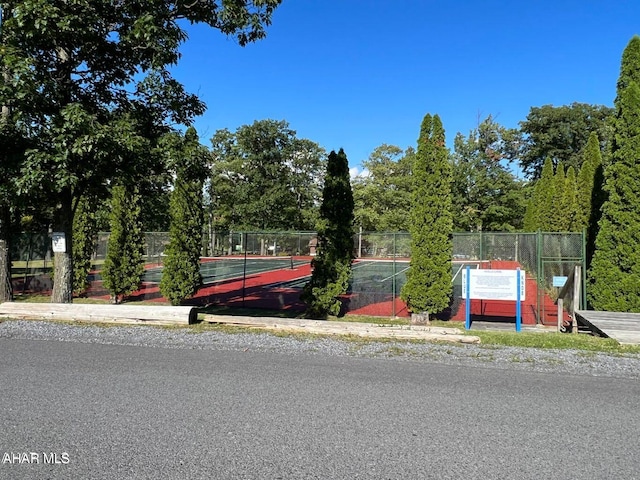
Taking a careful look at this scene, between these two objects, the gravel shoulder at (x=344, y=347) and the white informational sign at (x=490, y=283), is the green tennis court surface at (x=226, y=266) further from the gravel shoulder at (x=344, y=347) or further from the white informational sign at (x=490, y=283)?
the gravel shoulder at (x=344, y=347)

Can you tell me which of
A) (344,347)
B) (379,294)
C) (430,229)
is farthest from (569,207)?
(344,347)

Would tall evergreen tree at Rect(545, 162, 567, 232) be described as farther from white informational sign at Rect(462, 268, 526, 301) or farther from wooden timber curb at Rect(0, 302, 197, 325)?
wooden timber curb at Rect(0, 302, 197, 325)

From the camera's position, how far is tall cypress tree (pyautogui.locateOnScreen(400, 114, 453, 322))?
36.6 ft

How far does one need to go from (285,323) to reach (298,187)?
4930 centimetres

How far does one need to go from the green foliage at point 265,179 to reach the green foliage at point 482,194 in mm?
17858

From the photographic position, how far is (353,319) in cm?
1180

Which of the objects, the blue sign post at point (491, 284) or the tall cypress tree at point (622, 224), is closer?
the tall cypress tree at point (622, 224)

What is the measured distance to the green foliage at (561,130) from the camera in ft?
185

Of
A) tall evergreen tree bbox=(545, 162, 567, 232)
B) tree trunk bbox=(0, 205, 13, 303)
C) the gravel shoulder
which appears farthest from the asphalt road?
tall evergreen tree bbox=(545, 162, 567, 232)

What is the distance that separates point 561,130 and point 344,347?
6116cm

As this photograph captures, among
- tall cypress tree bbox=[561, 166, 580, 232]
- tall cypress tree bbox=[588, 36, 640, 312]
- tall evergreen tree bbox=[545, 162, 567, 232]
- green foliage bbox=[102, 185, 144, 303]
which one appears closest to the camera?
tall cypress tree bbox=[588, 36, 640, 312]

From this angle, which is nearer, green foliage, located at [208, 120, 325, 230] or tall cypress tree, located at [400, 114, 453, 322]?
tall cypress tree, located at [400, 114, 453, 322]

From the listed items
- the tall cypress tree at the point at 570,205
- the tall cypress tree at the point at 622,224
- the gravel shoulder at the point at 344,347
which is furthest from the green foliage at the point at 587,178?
the gravel shoulder at the point at 344,347

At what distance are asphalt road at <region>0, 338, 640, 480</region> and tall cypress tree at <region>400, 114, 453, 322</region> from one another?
221 inches
